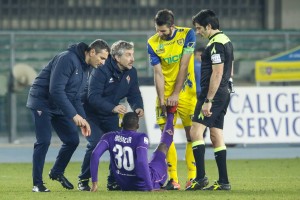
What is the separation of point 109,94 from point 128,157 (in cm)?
125

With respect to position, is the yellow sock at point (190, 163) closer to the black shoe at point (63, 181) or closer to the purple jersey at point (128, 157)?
the purple jersey at point (128, 157)

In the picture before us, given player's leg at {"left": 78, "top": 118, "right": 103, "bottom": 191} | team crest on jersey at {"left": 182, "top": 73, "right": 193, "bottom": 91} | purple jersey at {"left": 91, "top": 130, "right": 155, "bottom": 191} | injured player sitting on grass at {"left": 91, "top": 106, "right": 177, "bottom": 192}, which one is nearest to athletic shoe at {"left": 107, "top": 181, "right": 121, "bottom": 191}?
player's leg at {"left": 78, "top": 118, "right": 103, "bottom": 191}

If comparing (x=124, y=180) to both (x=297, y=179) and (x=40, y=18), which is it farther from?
(x=40, y=18)

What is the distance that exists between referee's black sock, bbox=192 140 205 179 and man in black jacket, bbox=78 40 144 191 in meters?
0.79

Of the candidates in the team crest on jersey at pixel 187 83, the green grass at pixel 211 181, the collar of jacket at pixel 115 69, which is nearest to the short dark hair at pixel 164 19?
the collar of jacket at pixel 115 69

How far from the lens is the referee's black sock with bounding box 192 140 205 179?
14242mm

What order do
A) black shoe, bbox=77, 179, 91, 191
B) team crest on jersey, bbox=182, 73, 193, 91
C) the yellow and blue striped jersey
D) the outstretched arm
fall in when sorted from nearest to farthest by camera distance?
1. the outstretched arm
2. black shoe, bbox=77, 179, 91, 191
3. the yellow and blue striped jersey
4. team crest on jersey, bbox=182, 73, 193, 91

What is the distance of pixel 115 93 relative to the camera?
14656 millimetres

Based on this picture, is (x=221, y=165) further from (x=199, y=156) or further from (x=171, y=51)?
(x=171, y=51)

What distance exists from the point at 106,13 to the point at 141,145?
14185 mm

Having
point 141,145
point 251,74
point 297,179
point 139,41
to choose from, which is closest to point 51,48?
point 139,41

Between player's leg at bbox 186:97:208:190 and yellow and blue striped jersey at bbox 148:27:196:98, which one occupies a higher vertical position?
yellow and blue striped jersey at bbox 148:27:196:98

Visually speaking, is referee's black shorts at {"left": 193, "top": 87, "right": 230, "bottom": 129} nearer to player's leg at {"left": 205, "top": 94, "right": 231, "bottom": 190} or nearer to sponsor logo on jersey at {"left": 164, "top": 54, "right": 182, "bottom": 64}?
player's leg at {"left": 205, "top": 94, "right": 231, "bottom": 190}

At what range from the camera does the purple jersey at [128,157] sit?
13.5m
